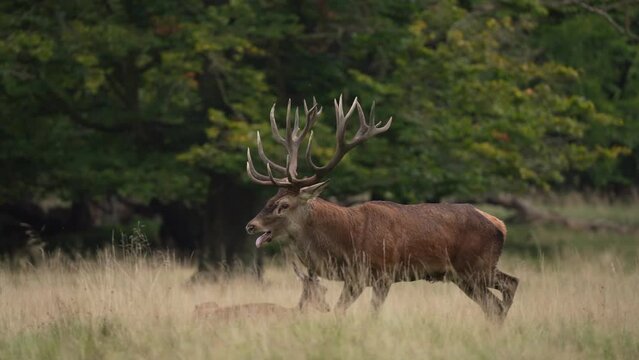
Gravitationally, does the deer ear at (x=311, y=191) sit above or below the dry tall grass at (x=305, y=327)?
above

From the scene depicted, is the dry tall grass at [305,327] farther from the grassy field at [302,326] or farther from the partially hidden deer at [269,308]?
the partially hidden deer at [269,308]

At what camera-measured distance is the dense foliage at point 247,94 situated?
15688 mm

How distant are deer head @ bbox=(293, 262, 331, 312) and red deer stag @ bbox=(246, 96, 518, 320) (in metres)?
0.34

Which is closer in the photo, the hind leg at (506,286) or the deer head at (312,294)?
the deer head at (312,294)

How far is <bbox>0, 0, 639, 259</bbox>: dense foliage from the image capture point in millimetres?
15688

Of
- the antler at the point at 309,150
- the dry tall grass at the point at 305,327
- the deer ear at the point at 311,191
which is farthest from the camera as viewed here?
the antler at the point at 309,150

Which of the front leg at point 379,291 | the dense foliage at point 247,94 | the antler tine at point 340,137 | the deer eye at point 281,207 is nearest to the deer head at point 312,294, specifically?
the front leg at point 379,291

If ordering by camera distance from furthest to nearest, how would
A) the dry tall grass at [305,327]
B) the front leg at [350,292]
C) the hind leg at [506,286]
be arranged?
Result: the hind leg at [506,286] → the front leg at [350,292] → the dry tall grass at [305,327]

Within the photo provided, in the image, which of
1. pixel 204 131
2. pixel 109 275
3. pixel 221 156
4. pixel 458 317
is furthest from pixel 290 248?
pixel 204 131

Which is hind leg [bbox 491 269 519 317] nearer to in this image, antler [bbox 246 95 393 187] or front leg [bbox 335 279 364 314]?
front leg [bbox 335 279 364 314]

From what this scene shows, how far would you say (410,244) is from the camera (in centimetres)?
1036

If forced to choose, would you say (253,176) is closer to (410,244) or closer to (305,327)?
(410,244)

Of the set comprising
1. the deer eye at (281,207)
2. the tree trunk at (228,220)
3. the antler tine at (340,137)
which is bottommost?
the tree trunk at (228,220)

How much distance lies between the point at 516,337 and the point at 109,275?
3920 mm
